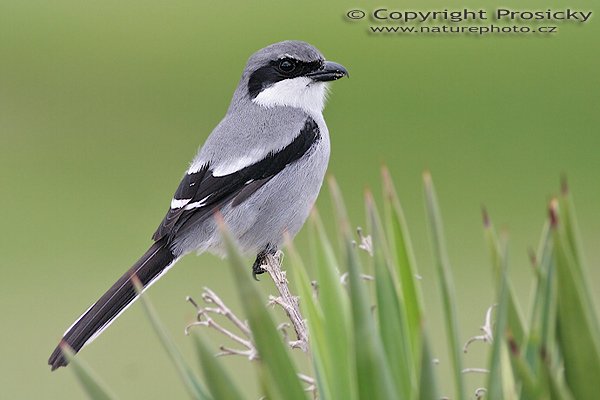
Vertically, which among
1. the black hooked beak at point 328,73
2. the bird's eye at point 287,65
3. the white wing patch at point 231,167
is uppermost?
the bird's eye at point 287,65

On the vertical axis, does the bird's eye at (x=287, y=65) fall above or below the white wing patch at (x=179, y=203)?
above

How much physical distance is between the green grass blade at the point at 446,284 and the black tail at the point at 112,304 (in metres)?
1.22

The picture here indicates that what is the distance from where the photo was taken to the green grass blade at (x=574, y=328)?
1318 mm

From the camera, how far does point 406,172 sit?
8.08 metres

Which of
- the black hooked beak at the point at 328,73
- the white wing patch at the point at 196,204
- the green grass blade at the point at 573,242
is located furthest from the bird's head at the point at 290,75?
the green grass blade at the point at 573,242

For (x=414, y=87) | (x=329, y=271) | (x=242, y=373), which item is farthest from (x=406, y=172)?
(x=329, y=271)

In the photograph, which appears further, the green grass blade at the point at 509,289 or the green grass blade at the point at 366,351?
the green grass blade at the point at 509,289

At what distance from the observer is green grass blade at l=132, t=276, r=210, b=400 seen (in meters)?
1.50

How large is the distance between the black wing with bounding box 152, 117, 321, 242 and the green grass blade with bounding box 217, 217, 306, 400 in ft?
5.61

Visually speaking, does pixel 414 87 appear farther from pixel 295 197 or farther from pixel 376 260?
pixel 376 260

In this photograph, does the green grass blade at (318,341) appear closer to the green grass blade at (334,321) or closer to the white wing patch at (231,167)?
the green grass blade at (334,321)

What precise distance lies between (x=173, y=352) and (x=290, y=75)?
1938mm

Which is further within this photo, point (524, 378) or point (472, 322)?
point (472, 322)

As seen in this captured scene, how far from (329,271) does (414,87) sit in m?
7.75
